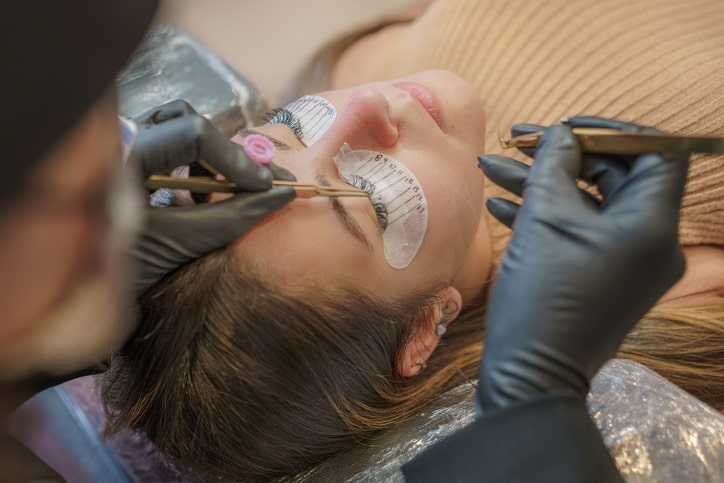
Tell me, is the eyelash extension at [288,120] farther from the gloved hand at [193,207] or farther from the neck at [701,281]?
the neck at [701,281]

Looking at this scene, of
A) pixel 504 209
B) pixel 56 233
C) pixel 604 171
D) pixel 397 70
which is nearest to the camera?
pixel 56 233

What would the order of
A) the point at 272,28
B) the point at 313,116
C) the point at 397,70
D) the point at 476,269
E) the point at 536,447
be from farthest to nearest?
the point at 272,28 → the point at 397,70 → the point at 476,269 → the point at 313,116 → the point at 536,447

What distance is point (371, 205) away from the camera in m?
0.90

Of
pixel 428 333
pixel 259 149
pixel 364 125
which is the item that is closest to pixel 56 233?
pixel 259 149

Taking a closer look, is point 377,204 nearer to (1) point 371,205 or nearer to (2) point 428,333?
(1) point 371,205

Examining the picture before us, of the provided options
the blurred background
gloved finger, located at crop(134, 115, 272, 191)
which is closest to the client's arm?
gloved finger, located at crop(134, 115, 272, 191)

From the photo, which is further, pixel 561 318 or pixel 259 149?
pixel 259 149

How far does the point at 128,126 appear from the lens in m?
0.61

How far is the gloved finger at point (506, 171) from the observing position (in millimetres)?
785

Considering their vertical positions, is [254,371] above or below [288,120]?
below

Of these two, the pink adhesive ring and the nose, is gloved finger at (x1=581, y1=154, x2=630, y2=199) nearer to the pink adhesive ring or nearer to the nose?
the nose

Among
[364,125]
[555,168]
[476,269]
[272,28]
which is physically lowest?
[272,28]

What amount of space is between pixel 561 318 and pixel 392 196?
0.34 metres

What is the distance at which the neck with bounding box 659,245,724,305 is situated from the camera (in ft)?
3.54
